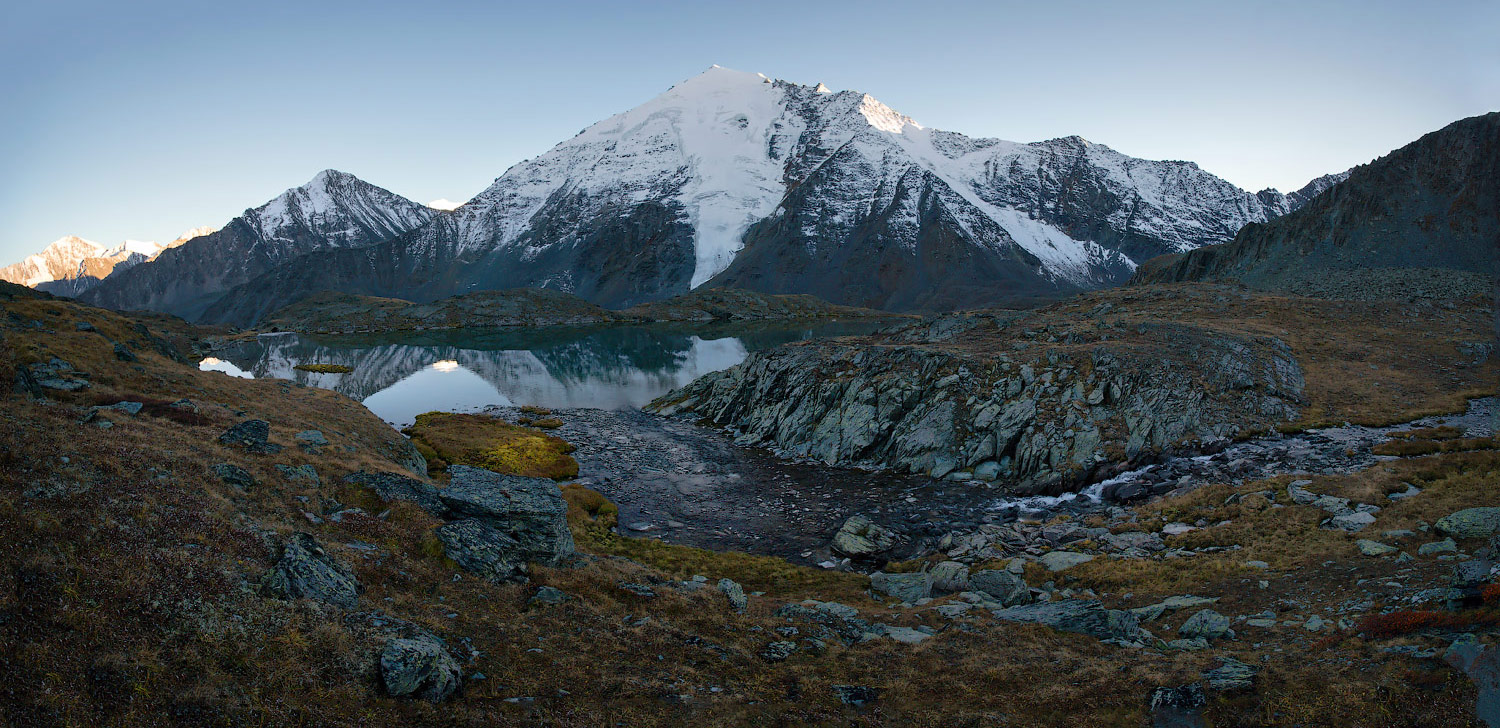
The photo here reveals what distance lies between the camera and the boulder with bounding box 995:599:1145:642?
18875mm

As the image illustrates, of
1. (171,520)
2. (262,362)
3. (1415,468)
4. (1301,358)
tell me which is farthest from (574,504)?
(262,362)

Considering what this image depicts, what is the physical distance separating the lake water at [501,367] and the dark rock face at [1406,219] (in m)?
108

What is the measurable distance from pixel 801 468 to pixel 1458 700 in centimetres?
4235

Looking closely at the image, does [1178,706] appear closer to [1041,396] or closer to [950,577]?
[950,577]

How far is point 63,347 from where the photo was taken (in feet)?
112

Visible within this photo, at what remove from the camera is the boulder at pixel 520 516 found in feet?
72.2

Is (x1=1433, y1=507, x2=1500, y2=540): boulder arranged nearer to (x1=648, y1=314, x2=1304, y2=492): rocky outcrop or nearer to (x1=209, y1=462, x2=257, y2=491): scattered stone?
(x1=648, y1=314, x2=1304, y2=492): rocky outcrop

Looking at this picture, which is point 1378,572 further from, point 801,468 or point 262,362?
point 262,362

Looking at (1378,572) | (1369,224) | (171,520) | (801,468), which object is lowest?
(801,468)

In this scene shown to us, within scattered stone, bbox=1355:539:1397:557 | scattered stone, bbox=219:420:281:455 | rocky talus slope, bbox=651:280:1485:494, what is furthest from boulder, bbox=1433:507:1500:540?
scattered stone, bbox=219:420:281:455

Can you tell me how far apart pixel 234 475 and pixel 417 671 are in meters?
12.2

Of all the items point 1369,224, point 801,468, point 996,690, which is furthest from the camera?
A: point 1369,224

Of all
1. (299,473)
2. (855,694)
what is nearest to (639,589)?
(855,694)

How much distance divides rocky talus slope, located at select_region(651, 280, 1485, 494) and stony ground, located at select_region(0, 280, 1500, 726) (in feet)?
50.7
